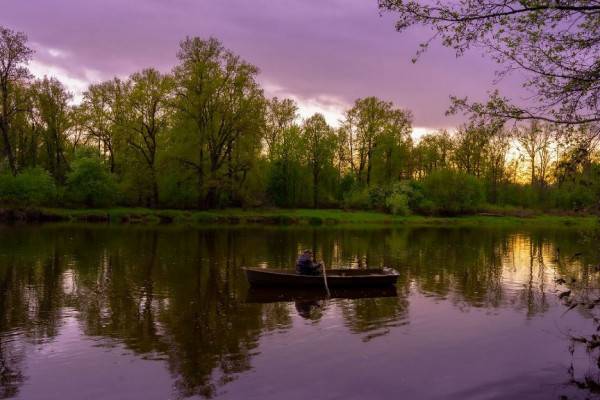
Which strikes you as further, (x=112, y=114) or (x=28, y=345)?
(x=112, y=114)

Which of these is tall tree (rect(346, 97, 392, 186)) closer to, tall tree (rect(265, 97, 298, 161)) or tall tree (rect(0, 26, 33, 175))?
tall tree (rect(265, 97, 298, 161))

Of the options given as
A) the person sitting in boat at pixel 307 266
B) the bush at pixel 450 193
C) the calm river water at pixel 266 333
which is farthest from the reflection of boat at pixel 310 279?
the bush at pixel 450 193

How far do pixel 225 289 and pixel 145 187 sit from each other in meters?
41.6

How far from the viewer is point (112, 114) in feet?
197

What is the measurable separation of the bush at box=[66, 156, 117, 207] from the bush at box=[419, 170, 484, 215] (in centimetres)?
4140

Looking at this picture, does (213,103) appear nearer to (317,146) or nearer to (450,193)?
(317,146)

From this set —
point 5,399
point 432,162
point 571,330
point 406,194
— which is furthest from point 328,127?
point 5,399

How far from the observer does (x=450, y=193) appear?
7062 cm

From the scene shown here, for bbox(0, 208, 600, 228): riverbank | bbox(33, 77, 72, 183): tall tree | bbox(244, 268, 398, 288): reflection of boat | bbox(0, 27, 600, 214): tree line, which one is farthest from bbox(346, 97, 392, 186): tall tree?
bbox(244, 268, 398, 288): reflection of boat

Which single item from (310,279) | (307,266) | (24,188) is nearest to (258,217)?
(24,188)

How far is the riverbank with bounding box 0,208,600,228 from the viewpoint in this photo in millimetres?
51312

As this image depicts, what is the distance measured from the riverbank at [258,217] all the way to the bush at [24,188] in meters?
1.06

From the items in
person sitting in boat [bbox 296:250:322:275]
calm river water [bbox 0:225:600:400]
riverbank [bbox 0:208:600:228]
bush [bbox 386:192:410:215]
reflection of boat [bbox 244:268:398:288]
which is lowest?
calm river water [bbox 0:225:600:400]

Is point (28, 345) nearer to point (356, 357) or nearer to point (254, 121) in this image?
point (356, 357)
